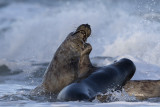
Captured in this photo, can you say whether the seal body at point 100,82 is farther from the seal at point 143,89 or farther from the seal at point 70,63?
the seal at point 70,63

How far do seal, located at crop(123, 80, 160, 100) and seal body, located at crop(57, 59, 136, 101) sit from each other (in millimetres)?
188

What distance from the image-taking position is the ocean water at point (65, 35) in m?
10.3

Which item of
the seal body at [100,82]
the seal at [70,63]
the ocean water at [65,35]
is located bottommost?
the seal body at [100,82]

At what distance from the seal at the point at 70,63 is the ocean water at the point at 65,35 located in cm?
37

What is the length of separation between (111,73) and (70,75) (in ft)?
1.95

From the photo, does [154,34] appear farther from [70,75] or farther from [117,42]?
[70,75]

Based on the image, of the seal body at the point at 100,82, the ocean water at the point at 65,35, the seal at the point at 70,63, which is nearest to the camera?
the seal body at the point at 100,82

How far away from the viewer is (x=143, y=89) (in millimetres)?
7379

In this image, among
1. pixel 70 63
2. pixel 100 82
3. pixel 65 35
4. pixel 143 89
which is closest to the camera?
pixel 100 82

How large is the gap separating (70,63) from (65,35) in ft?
32.7

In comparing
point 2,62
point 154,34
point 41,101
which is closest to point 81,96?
point 41,101

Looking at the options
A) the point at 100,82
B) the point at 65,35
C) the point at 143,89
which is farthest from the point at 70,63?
the point at 65,35

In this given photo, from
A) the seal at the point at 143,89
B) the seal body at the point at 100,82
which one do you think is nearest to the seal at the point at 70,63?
the seal body at the point at 100,82

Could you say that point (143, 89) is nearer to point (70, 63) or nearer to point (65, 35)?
point (70, 63)
